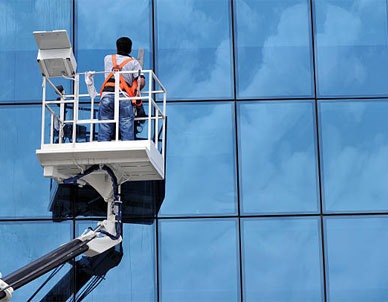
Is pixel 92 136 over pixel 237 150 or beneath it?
over

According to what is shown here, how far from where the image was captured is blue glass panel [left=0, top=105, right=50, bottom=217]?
14.1 meters

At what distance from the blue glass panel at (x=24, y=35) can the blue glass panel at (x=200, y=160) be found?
2090mm

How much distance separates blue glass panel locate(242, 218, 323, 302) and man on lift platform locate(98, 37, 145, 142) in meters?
2.27

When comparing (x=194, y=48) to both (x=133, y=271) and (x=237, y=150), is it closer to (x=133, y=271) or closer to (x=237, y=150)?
(x=237, y=150)

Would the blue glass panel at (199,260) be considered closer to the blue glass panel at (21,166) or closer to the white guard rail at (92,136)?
the white guard rail at (92,136)

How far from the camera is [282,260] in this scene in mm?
13820

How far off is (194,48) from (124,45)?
149 centimetres

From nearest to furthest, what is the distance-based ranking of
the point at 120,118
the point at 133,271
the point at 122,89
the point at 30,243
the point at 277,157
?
the point at 120,118 → the point at 122,89 → the point at 133,271 → the point at 30,243 → the point at 277,157

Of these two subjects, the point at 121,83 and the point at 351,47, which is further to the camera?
the point at 351,47

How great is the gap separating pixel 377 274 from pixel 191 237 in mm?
2633

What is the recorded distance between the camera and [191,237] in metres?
13.9

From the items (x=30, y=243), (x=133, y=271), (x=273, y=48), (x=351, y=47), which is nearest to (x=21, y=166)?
(x=30, y=243)

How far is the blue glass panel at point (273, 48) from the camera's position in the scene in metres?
14.5

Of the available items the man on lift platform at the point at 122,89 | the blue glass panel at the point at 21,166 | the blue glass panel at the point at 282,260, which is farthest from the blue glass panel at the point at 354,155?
the blue glass panel at the point at 21,166
